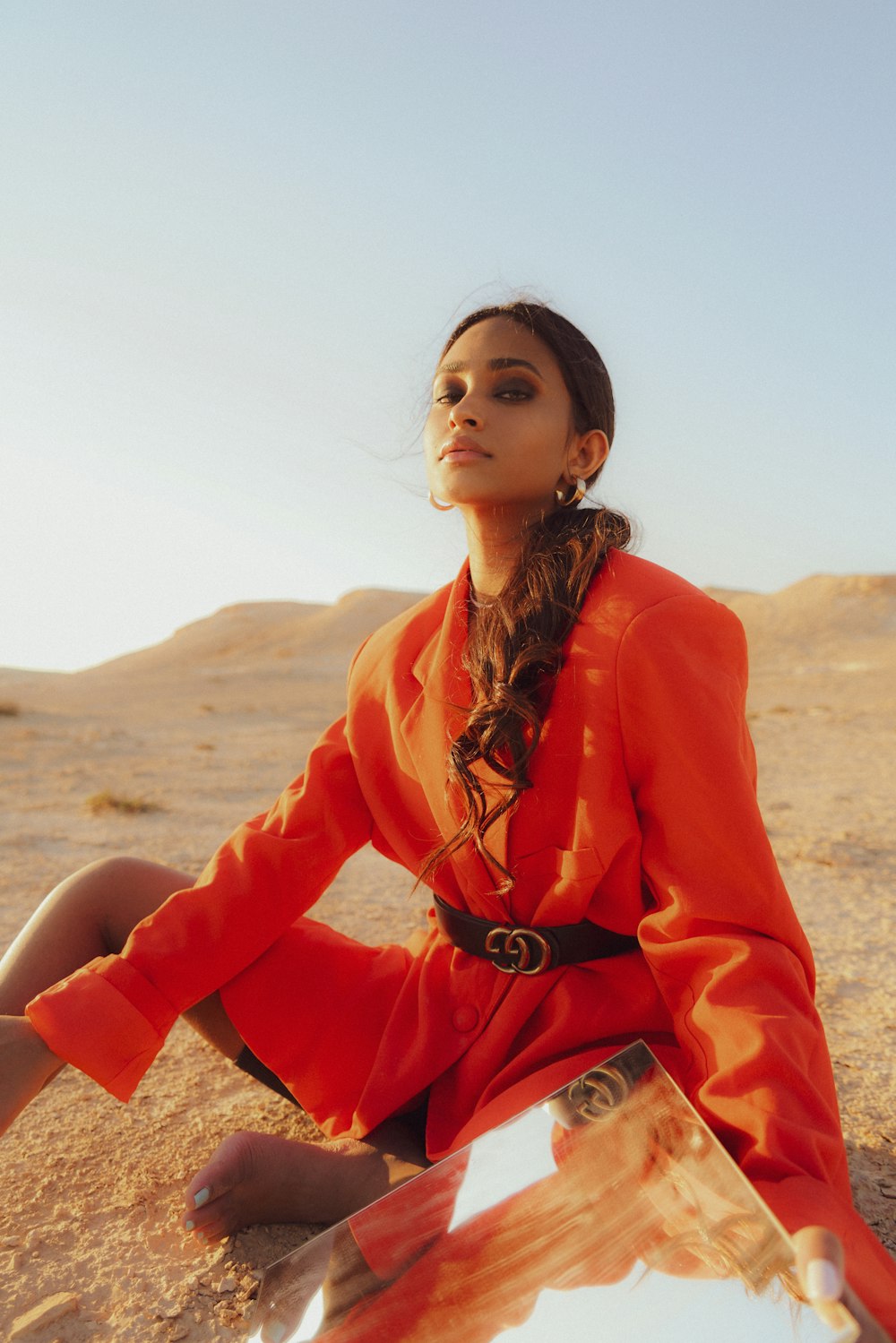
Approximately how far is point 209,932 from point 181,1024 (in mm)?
1320

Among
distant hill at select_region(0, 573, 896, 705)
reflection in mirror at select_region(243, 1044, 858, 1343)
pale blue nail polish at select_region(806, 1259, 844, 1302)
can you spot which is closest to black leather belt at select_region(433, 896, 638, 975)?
reflection in mirror at select_region(243, 1044, 858, 1343)

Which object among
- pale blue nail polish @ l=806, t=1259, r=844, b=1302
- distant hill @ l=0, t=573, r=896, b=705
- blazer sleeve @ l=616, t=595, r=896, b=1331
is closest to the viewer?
pale blue nail polish @ l=806, t=1259, r=844, b=1302

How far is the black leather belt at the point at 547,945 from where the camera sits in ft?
5.20

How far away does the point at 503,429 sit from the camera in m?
1.71

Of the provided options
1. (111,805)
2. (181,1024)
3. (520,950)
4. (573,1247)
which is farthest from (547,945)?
(111,805)

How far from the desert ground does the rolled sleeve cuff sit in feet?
1.12

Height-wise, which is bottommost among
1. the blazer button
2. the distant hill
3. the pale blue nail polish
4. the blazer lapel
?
the distant hill

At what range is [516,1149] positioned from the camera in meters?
1.37

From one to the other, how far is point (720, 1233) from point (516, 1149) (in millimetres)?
340

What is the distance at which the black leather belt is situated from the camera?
1.58 m

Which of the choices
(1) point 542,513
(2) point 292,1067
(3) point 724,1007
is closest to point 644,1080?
(3) point 724,1007

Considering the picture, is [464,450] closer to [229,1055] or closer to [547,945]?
[547,945]

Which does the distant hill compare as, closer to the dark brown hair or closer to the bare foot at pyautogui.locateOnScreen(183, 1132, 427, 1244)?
the dark brown hair

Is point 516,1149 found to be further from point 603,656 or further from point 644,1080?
point 603,656
